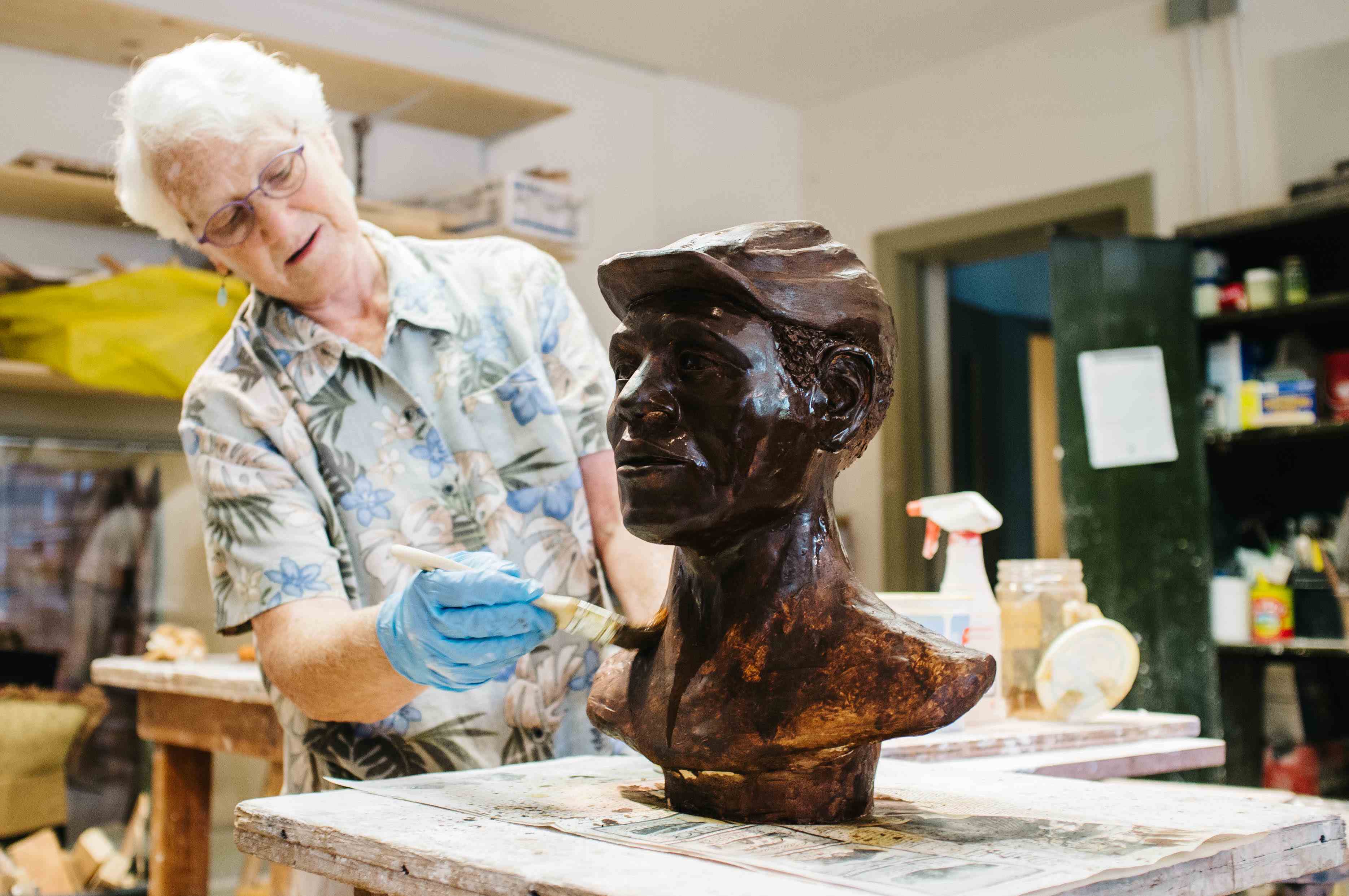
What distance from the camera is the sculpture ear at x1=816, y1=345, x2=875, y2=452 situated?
3.61 ft

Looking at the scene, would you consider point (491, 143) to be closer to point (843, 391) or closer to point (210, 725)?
point (210, 725)

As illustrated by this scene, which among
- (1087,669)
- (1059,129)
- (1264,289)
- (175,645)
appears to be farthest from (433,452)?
(1059,129)

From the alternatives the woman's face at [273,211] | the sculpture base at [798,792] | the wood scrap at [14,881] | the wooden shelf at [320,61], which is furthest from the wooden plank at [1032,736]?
the wooden shelf at [320,61]

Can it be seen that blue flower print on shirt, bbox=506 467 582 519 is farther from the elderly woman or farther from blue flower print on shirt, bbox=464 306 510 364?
blue flower print on shirt, bbox=464 306 510 364

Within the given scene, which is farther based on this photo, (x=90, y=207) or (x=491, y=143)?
(x=491, y=143)

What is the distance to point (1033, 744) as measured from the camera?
160cm

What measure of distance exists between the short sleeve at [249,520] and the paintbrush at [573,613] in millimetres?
328

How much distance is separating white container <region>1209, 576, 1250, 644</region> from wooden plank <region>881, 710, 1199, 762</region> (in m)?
1.74

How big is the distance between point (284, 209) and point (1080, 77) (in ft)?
12.1

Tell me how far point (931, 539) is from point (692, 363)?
2.15ft

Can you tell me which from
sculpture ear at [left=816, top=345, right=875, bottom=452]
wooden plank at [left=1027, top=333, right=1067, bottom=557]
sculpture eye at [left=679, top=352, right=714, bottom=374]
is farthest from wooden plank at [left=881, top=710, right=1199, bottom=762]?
wooden plank at [left=1027, top=333, right=1067, bottom=557]

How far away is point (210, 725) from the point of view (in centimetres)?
236

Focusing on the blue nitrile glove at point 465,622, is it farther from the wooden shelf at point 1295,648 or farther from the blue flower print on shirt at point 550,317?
the wooden shelf at point 1295,648

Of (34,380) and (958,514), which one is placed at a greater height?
(34,380)
